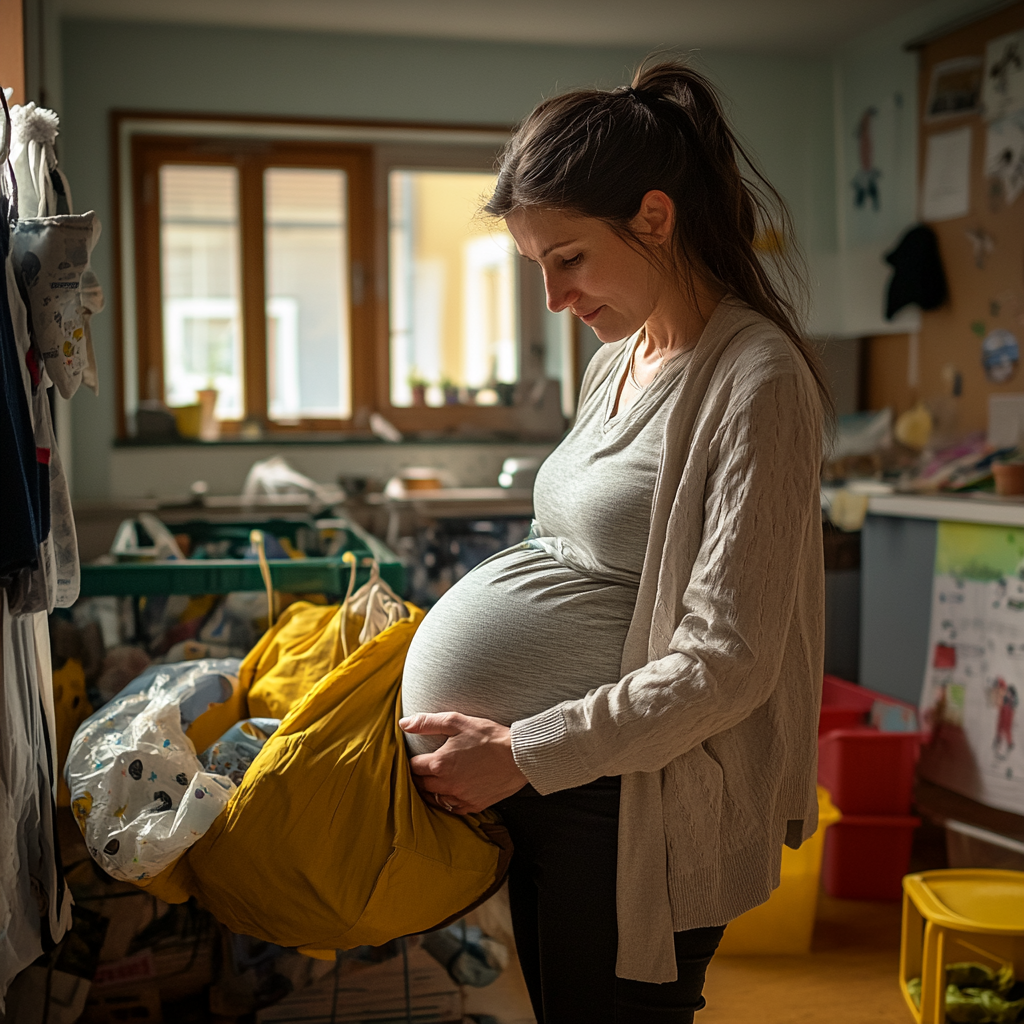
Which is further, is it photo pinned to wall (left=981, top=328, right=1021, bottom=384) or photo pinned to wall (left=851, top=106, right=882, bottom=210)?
photo pinned to wall (left=851, top=106, right=882, bottom=210)

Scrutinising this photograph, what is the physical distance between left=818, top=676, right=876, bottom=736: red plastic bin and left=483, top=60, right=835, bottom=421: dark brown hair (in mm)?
1708

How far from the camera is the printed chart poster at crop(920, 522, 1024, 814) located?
2490 millimetres

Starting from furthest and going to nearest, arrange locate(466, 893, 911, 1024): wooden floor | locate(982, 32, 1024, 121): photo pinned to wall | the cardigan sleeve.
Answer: locate(982, 32, 1024, 121): photo pinned to wall < locate(466, 893, 911, 1024): wooden floor < the cardigan sleeve

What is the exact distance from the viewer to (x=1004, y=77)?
3062mm

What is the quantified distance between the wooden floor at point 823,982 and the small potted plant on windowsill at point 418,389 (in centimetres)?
232

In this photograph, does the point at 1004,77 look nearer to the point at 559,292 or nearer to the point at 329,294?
the point at 329,294

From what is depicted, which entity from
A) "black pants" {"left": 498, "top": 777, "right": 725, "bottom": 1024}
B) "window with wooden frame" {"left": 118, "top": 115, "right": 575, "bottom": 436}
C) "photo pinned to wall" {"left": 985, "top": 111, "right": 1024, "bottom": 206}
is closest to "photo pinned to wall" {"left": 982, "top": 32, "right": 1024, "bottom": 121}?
"photo pinned to wall" {"left": 985, "top": 111, "right": 1024, "bottom": 206}

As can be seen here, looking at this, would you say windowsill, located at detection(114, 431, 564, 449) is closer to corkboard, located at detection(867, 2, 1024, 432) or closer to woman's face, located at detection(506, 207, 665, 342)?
corkboard, located at detection(867, 2, 1024, 432)

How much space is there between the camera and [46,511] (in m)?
1.17

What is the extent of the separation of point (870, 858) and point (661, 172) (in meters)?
1.96

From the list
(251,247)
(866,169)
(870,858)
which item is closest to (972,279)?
(866,169)

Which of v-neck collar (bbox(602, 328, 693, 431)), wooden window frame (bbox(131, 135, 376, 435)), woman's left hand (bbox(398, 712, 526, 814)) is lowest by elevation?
woman's left hand (bbox(398, 712, 526, 814))

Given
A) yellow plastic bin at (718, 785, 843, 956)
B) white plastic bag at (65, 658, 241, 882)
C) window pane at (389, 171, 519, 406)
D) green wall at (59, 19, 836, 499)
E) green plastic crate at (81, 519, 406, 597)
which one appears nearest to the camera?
white plastic bag at (65, 658, 241, 882)

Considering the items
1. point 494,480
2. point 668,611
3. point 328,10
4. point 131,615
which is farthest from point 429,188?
point 668,611
